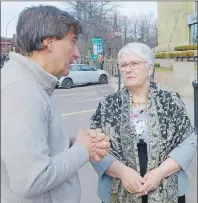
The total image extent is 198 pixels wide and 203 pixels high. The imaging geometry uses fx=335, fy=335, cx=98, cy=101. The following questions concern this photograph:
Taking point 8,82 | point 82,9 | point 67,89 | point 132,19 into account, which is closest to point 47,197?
point 8,82

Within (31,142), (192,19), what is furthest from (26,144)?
(192,19)

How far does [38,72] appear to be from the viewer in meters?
1.37

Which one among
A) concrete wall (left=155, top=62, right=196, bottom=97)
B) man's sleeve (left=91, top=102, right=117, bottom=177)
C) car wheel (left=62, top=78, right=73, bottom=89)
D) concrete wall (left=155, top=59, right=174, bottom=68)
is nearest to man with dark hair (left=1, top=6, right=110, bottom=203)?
man's sleeve (left=91, top=102, right=117, bottom=177)

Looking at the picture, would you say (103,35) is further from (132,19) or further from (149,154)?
(149,154)

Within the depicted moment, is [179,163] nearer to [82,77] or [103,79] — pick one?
[82,77]

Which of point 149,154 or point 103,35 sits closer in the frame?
point 149,154

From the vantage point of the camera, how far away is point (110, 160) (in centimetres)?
202

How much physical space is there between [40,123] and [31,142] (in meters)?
0.08

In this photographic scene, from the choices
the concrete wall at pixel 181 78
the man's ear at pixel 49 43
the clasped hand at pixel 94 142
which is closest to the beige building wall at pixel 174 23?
the concrete wall at pixel 181 78

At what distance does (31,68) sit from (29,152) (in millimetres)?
350

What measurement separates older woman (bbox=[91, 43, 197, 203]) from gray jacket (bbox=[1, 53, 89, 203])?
0.61 m

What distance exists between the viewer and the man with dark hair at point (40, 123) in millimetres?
1209

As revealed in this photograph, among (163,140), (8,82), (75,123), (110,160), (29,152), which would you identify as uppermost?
(8,82)

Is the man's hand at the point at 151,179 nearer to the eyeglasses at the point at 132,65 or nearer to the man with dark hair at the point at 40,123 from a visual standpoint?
the man with dark hair at the point at 40,123
